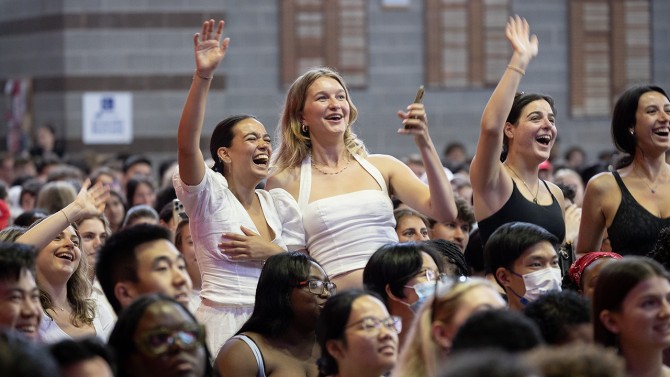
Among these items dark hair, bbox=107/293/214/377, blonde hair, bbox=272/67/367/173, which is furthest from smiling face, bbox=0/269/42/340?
blonde hair, bbox=272/67/367/173

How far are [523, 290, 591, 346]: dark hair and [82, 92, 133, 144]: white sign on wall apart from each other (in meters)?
11.2

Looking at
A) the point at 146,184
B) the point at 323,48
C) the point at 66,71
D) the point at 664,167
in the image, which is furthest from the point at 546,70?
the point at 664,167

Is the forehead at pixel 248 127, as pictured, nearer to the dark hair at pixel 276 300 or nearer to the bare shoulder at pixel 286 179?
the bare shoulder at pixel 286 179

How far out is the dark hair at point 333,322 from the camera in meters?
3.72

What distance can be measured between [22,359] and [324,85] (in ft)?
8.77

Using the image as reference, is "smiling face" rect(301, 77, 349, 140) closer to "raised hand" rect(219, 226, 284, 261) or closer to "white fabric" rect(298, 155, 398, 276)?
"white fabric" rect(298, 155, 398, 276)

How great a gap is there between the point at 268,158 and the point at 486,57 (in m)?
10.3

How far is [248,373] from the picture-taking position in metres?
4.07

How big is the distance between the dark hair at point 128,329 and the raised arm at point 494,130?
172cm

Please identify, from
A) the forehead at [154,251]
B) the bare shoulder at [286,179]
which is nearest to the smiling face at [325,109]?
the bare shoulder at [286,179]

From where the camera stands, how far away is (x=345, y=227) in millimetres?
4836

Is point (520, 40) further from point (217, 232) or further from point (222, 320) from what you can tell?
point (222, 320)

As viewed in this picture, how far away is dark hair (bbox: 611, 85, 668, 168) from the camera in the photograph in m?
5.15

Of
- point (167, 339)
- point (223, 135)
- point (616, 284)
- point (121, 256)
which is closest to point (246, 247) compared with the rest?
point (223, 135)
